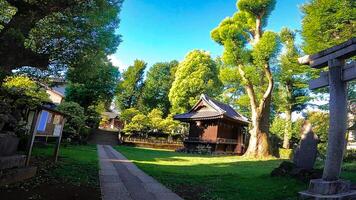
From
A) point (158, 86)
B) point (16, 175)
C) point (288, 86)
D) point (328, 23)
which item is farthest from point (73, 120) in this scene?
point (158, 86)

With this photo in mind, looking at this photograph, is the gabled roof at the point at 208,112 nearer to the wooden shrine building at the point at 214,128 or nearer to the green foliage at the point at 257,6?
the wooden shrine building at the point at 214,128

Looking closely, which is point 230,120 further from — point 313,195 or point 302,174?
point 313,195

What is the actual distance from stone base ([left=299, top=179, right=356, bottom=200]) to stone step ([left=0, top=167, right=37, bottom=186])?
640cm

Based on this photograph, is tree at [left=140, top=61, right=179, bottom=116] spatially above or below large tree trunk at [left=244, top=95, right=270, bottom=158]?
above

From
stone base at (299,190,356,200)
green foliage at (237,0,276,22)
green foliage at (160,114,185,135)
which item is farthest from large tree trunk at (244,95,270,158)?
stone base at (299,190,356,200)

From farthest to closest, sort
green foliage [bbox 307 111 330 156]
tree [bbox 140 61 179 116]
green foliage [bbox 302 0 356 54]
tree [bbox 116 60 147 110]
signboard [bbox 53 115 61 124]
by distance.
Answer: tree [bbox 116 60 147 110] → tree [bbox 140 61 179 116] → green foliage [bbox 307 111 330 156] → green foliage [bbox 302 0 356 54] → signboard [bbox 53 115 61 124]

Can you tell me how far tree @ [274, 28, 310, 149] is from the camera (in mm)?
32625

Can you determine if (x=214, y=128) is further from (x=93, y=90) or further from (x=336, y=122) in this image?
(x=336, y=122)

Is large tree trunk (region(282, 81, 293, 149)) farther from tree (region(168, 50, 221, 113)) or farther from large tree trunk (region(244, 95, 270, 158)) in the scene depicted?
tree (region(168, 50, 221, 113))

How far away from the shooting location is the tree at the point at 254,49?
24016mm

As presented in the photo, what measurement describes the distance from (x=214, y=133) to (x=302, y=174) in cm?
2387

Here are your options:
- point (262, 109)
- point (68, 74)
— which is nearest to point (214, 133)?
point (262, 109)

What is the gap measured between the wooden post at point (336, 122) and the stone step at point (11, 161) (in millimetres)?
7409

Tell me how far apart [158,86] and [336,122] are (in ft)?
166
